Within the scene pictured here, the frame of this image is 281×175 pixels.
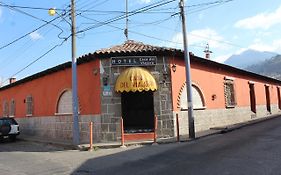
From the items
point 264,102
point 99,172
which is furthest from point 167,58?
point 264,102

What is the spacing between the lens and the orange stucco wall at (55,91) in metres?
17.7

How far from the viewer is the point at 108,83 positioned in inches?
672

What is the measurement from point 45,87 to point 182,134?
1040cm

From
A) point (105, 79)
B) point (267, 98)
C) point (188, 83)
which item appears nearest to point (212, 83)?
point (188, 83)

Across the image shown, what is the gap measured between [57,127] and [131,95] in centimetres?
524

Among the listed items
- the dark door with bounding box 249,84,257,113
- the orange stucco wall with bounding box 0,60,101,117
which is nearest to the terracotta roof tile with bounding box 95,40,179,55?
the orange stucco wall with bounding box 0,60,101,117

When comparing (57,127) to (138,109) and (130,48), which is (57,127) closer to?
(138,109)

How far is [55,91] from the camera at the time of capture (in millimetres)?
21500

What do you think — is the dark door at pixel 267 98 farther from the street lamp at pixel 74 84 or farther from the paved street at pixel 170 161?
the street lamp at pixel 74 84

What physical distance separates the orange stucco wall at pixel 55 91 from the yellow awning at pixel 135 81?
146 centimetres

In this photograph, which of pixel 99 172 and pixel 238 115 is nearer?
pixel 99 172

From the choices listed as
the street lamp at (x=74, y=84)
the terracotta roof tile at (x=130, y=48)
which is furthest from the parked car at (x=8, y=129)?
the terracotta roof tile at (x=130, y=48)

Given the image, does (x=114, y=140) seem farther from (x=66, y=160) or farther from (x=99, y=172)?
(x=99, y=172)

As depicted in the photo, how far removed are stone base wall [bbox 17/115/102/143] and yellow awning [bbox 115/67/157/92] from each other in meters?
2.16
